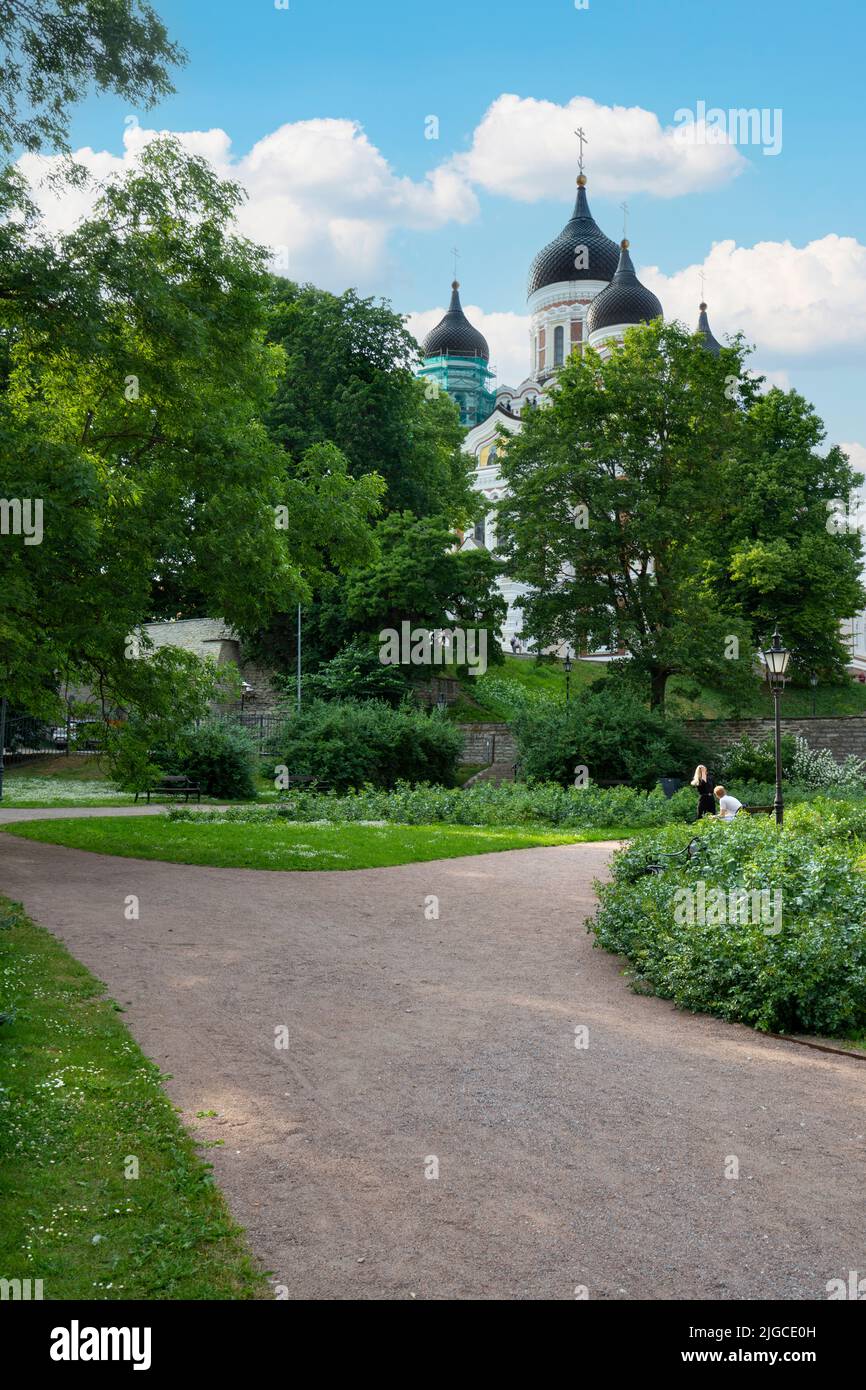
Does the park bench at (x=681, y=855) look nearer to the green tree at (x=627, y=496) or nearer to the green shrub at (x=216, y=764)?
the green shrub at (x=216, y=764)

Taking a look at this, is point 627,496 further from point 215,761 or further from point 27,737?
point 27,737

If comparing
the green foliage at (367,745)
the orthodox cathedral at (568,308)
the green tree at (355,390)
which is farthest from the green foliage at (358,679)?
the orthodox cathedral at (568,308)

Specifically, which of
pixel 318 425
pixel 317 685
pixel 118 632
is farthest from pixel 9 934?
pixel 318 425

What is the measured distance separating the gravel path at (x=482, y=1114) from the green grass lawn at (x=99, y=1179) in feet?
0.62

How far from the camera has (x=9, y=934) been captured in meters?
10.3

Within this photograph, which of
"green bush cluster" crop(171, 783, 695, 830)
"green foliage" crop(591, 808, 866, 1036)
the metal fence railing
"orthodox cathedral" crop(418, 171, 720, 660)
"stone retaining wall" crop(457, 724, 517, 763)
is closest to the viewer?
"green foliage" crop(591, 808, 866, 1036)

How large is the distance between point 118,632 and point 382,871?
489 centimetres

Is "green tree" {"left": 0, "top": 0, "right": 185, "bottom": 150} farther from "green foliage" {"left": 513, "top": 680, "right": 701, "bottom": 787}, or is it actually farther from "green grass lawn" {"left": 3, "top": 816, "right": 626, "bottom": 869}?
"green foliage" {"left": 513, "top": 680, "right": 701, "bottom": 787}

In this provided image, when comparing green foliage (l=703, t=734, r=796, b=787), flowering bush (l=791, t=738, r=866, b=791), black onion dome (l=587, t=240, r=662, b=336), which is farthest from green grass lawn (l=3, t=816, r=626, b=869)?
black onion dome (l=587, t=240, r=662, b=336)

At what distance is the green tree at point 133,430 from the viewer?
13477 mm

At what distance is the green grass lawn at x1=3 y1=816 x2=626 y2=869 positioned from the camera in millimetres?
16688

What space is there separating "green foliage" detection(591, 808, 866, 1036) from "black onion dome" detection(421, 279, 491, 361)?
86.9m

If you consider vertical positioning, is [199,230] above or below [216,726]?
above

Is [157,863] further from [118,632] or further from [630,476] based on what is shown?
[630,476]
